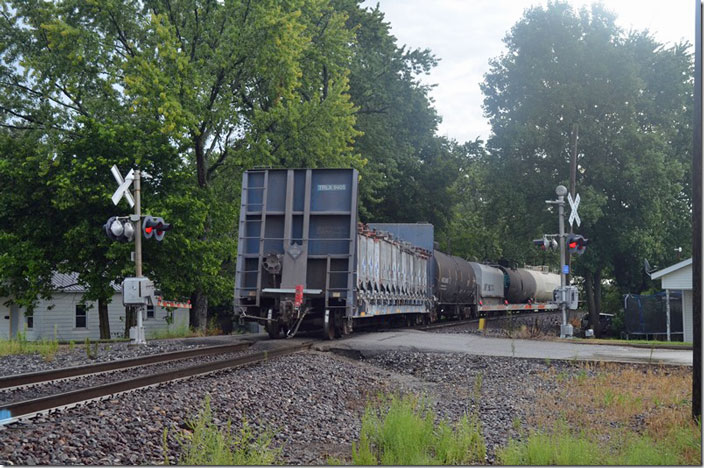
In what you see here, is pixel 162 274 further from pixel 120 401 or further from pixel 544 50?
pixel 544 50

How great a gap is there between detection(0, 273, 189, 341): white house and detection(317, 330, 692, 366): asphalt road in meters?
23.1

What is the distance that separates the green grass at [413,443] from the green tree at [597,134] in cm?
A: 2866

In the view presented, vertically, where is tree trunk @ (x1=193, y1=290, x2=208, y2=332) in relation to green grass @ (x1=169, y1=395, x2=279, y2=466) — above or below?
above

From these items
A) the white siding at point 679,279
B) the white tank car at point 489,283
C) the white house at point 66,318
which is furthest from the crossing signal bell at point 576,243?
the white house at point 66,318

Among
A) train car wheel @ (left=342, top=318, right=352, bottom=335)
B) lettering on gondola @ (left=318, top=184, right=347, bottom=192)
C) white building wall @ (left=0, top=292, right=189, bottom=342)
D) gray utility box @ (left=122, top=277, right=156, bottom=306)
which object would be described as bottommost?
white building wall @ (left=0, top=292, right=189, bottom=342)

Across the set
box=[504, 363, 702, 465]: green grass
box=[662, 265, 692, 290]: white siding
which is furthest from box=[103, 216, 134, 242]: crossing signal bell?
box=[662, 265, 692, 290]: white siding

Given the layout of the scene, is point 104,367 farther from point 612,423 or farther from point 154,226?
point 612,423

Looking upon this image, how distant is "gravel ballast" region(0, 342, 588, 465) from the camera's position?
6.93 m

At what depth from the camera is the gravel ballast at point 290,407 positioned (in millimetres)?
6926

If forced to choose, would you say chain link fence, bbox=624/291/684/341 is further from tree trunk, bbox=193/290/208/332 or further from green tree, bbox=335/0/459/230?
tree trunk, bbox=193/290/208/332

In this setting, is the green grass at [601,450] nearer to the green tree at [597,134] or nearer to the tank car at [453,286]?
the tank car at [453,286]

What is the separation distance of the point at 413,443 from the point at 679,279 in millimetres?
25007

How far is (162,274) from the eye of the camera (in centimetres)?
2739

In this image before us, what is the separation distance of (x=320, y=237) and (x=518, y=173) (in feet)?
77.1
